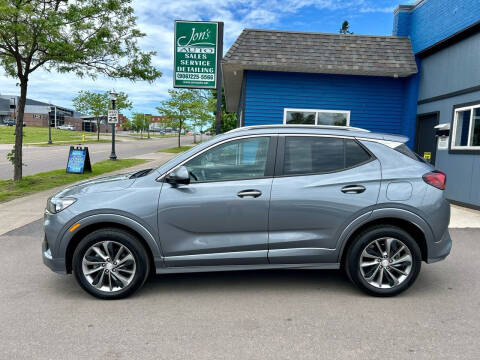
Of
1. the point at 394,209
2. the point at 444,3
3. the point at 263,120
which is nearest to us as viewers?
the point at 394,209

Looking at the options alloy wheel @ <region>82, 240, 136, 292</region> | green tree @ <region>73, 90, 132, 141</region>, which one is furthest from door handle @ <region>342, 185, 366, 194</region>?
green tree @ <region>73, 90, 132, 141</region>

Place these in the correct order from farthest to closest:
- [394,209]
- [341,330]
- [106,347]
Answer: [394,209]
[341,330]
[106,347]

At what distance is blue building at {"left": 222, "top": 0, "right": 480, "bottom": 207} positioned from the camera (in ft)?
30.8

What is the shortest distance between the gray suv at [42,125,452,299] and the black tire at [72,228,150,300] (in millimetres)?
10

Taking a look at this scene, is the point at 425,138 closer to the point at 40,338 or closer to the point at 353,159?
the point at 353,159

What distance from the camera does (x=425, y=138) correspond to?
1080 centimetres

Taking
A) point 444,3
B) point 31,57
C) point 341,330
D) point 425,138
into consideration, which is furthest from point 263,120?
point 341,330

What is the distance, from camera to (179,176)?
11.5 feet

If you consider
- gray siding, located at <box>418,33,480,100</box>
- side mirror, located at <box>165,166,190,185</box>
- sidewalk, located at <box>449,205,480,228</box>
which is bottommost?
sidewalk, located at <box>449,205,480,228</box>

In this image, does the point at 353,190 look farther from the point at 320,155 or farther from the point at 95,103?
the point at 95,103

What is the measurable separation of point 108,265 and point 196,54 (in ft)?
24.9

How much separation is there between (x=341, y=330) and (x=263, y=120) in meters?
8.57

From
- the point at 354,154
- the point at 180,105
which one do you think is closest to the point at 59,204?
the point at 354,154

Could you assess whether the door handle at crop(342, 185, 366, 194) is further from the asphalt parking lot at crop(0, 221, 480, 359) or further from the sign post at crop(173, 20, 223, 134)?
the sign post at crop(173, 20, 223, 134)
